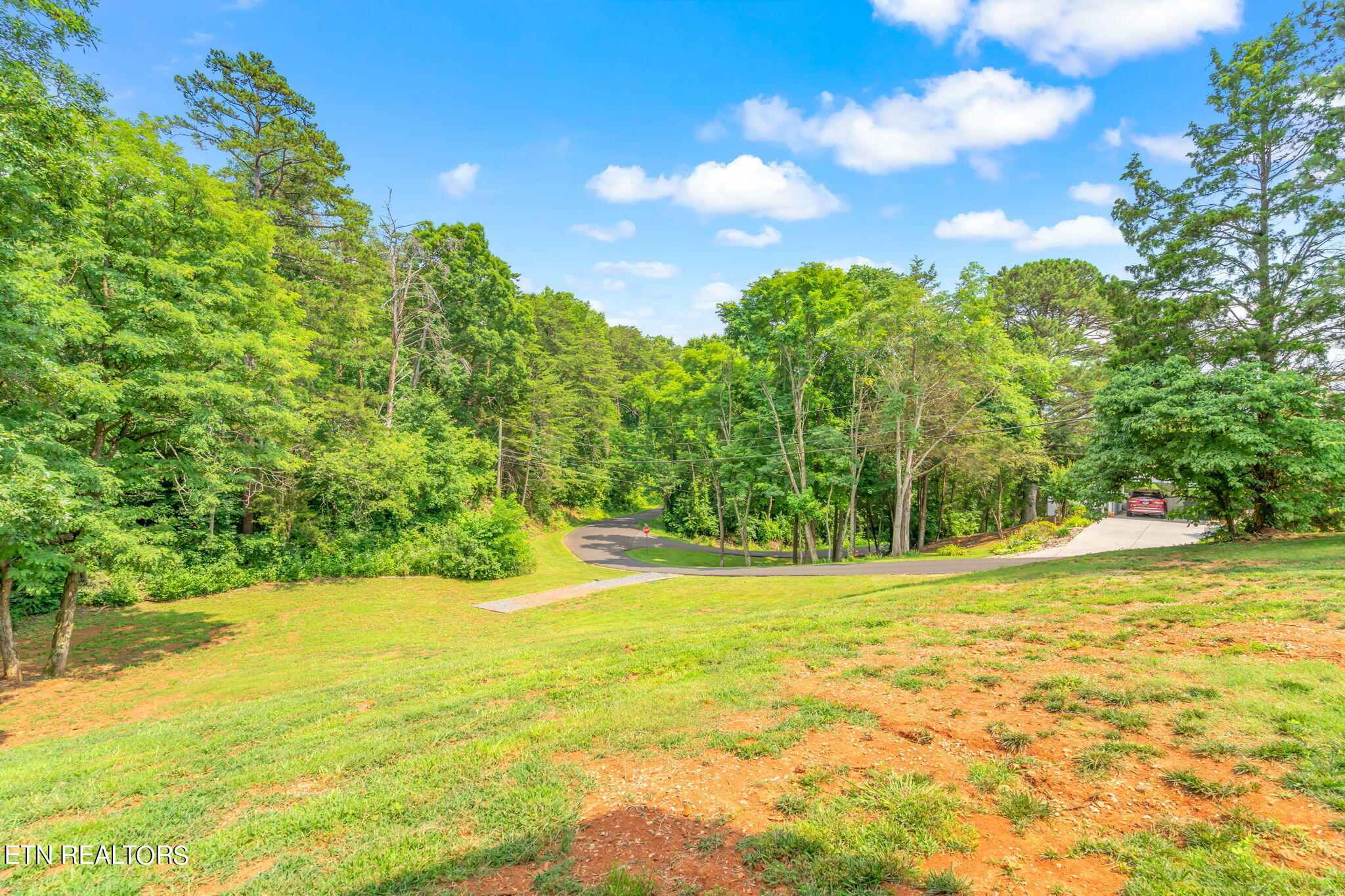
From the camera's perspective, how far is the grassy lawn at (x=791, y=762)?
112 inches

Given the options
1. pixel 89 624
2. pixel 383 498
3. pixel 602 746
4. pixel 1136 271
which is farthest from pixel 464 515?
pixel 1136 271

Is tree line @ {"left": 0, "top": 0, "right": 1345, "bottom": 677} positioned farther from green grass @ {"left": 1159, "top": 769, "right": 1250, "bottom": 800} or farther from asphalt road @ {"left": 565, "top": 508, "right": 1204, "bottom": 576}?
green grass @ {"left": 1159, "top": 769, "right": 1250, "bottom": 800}

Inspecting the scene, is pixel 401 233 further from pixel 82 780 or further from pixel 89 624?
pixel 82 780

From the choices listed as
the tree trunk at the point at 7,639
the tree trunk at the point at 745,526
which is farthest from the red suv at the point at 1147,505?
the tree trunk at the point at 7,639

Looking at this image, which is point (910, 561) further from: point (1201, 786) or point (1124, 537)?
point (1201, 786)

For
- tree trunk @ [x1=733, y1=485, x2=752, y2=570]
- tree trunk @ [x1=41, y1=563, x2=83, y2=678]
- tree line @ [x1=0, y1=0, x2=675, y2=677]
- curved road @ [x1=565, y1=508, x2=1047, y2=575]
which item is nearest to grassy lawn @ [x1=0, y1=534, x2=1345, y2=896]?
tree trunk @ [x1=41, y1=563, x2=83, y2=678]

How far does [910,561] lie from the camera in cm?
1850

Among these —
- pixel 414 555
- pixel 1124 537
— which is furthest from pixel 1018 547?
pixel 414 555

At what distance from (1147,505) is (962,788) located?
35.3 metres

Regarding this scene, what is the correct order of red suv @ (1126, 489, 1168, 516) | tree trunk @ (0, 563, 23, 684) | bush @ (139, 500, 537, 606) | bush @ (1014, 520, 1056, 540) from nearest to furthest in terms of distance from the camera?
tree trunk @ (0, 563, 23, 684) < bush @ (139, 500, 537, 606) < bush @ (1014, 520, 1056, 540) < red suv @ (1126, 489, 1168, 516)

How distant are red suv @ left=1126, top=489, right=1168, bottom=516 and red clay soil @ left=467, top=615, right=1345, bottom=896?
100 feet

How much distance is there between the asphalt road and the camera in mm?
16323

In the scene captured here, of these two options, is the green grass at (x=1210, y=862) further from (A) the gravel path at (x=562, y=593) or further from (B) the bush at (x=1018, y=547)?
(B) the bush at (x=1018, y=547)

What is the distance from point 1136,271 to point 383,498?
87.6 feet
